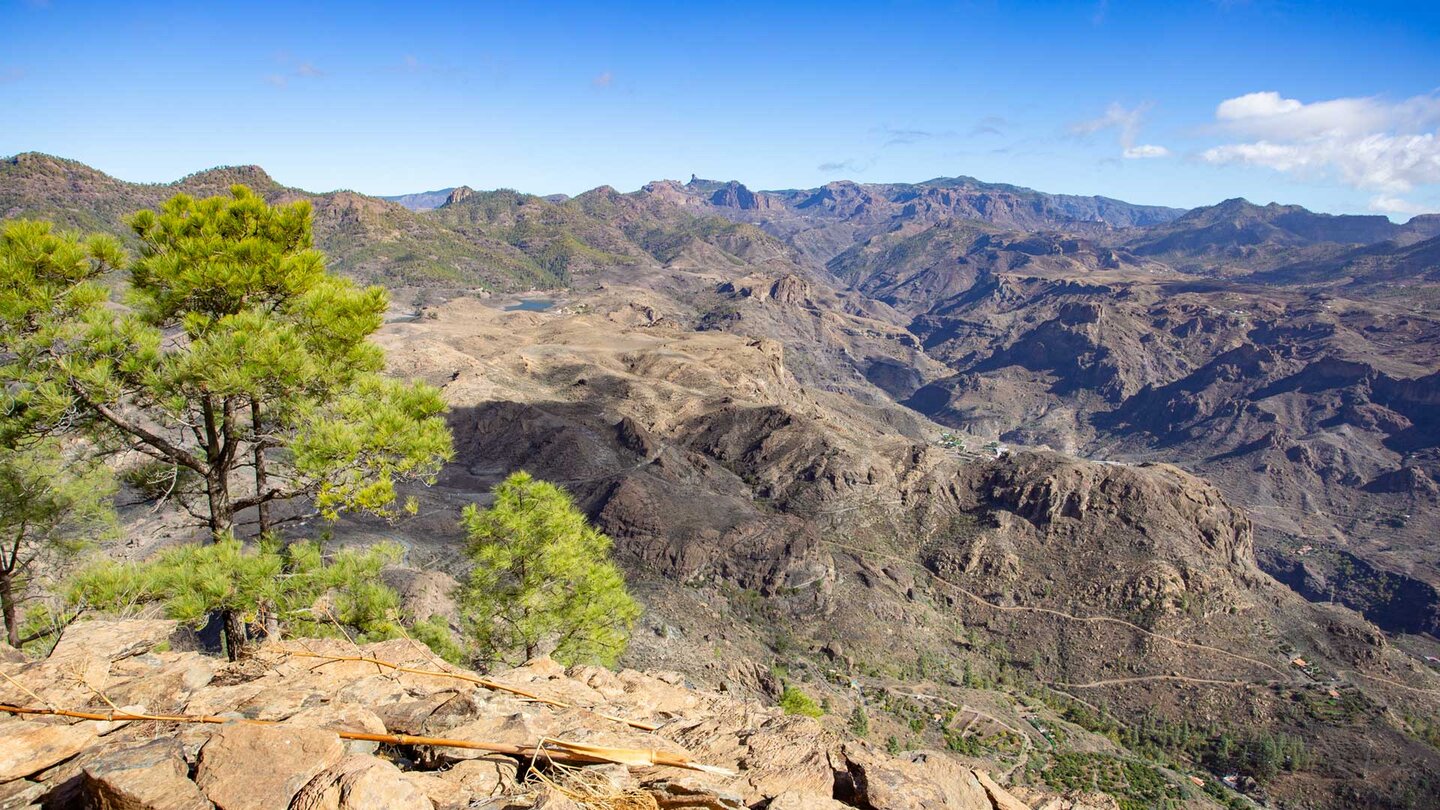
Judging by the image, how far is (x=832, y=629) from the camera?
49.9 meters

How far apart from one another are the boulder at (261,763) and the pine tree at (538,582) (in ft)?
33.7

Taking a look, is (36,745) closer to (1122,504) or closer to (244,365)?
(244,365)

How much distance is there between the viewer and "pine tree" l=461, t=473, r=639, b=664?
15.8 metres

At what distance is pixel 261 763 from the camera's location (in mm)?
5129

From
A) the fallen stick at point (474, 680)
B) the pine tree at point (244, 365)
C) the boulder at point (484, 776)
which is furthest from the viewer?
the pine tree at point (244, 365)

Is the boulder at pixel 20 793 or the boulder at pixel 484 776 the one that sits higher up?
the boulder at pixel 20 793

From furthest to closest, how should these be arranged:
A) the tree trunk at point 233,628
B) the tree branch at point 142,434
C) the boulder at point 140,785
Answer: the tree trunk at point 233,628, the tree branch at point 142,434, the boulder at point 140,785

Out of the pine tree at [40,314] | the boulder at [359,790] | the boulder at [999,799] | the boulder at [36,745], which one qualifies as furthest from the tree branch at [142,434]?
the boulder at [999,799]

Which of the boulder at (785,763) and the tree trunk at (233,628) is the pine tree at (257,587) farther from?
the boulder at (785,763)

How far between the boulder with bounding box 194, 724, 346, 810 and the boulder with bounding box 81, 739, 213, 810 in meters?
0.13

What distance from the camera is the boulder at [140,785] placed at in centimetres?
458

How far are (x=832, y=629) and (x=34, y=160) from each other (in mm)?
216992

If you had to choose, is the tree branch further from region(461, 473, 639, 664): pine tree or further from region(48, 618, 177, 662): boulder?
region(461, 473, 639, 664): pine tree

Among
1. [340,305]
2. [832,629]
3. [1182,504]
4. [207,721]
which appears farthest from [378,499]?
[1182,504]
